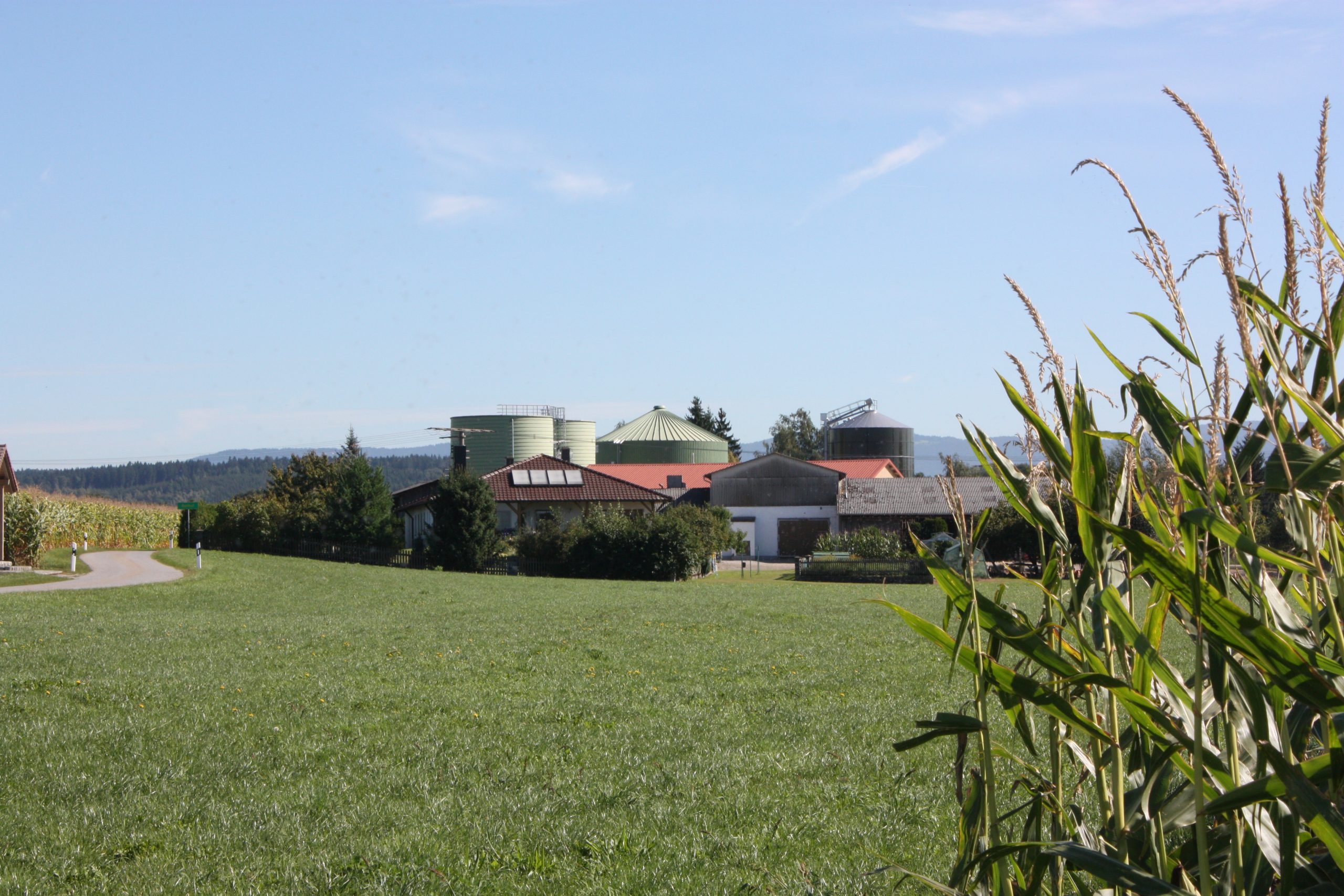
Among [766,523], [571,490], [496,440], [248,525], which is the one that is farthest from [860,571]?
[496,440]

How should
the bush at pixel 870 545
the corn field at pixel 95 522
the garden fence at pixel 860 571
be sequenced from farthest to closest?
the bush at pixel 870 545 → the garden fence at pixel 860 571 → the corn field at pixel 95 522

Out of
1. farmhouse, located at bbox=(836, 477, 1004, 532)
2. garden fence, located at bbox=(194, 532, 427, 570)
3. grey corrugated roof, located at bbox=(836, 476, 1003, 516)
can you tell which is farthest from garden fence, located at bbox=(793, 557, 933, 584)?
garden fence, located at bbox=(194, 532, 427, 570)

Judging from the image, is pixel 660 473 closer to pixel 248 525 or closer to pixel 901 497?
pixel 901 497

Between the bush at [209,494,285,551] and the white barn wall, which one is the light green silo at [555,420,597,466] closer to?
the white barn wall

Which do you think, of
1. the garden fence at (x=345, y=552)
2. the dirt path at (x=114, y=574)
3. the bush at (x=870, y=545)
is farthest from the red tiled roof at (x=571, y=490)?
the dirt path at (x=114, y=574)

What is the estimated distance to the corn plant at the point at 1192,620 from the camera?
1538 millimetres

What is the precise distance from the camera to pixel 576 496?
49938mm

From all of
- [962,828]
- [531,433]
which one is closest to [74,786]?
[962,828]

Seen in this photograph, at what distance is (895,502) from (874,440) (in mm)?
20232

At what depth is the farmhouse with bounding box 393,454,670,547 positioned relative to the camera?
49.8 m

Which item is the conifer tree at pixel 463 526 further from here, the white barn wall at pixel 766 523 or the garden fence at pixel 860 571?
the white barn wall at pixel 766 523

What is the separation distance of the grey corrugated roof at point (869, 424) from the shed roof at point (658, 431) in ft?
32.1

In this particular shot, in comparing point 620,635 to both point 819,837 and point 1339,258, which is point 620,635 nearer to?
point 819,837

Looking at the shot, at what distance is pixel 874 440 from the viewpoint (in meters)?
69.7
